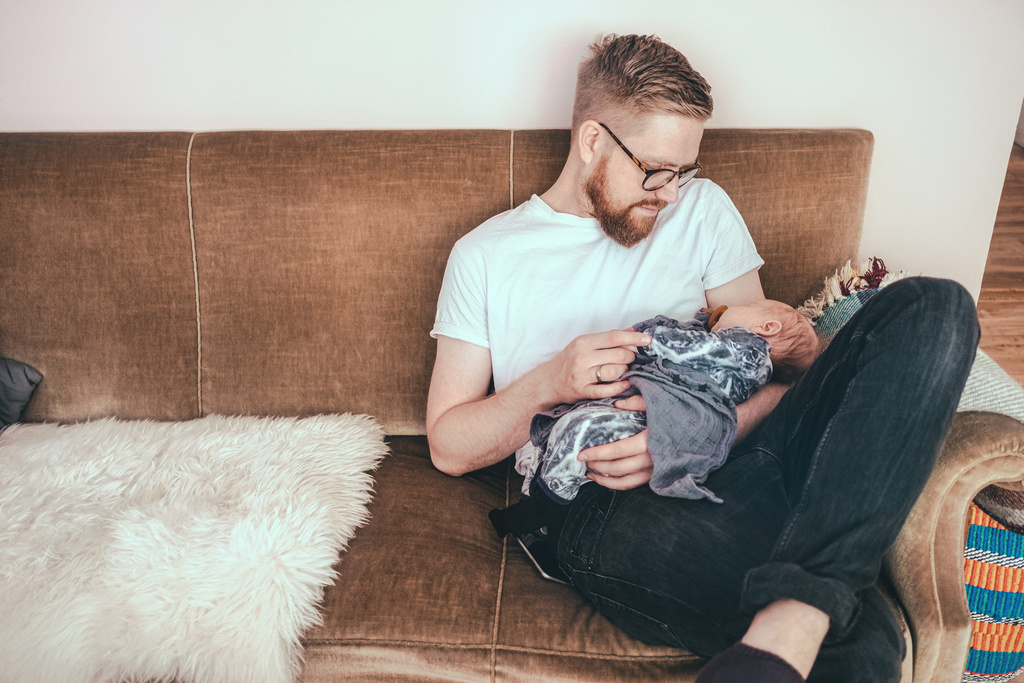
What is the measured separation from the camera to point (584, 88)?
1447 mm

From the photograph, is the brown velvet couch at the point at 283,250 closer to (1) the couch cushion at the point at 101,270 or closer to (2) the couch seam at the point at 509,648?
(1) the couch cushion at the point at 101,270

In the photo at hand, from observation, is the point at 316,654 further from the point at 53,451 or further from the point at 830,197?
the point at 830,197

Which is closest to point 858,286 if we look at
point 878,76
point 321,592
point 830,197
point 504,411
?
point 830,197

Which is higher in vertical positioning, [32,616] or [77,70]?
[77,70]

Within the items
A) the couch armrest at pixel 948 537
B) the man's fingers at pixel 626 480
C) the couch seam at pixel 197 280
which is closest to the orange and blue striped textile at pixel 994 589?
the couch armrest at pixel 948 537

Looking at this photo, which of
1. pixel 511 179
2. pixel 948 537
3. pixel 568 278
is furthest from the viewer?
pixel 511 179

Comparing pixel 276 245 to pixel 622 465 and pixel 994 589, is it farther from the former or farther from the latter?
pixel 994 589

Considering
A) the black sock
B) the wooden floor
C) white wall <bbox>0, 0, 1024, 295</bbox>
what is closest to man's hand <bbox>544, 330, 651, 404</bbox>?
the black sock

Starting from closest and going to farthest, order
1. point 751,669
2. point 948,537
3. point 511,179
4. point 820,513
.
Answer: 1. point 751,669
2. point 820,513
3. point 948,537
4. point 511,179

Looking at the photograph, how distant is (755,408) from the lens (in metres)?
1.26

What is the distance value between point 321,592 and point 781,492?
2.58 feet

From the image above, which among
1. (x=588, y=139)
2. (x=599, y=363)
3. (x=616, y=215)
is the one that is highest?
(x=588, y=139)

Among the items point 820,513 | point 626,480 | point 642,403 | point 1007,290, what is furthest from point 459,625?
point 1007,290

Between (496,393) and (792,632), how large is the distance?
70 centimetres
